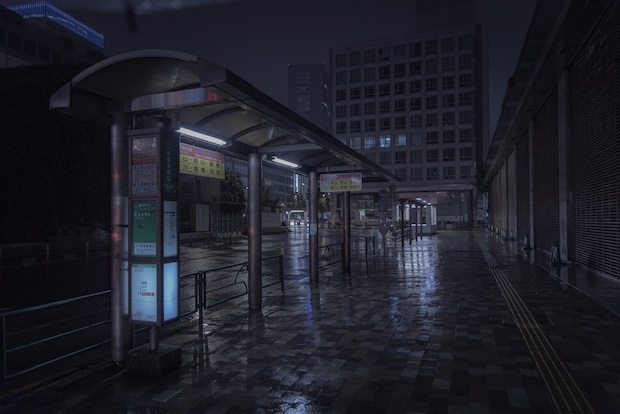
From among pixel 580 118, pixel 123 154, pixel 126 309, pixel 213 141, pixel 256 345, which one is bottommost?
pixel 256 345

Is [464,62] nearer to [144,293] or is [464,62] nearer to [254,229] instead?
[254,229]

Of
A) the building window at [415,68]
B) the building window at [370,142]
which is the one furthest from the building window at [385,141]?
the building window at [415,68]

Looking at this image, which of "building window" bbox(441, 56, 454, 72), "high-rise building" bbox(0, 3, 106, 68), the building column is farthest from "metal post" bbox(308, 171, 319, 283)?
"building window" bbox(441, 56, 454, 72)

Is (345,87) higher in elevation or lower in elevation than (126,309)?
higher

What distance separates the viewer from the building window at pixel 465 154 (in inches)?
2781

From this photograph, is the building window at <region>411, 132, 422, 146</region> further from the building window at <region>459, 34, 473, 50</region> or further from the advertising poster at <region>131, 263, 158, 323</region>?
the advertising poster at <region>131, 263, 158, 323</region>

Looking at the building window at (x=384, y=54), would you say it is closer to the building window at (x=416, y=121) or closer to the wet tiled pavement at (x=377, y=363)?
the building window at (x=416, y=121)

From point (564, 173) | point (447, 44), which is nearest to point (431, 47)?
point (447, 44)

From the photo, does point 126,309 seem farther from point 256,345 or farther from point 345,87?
point 345,87

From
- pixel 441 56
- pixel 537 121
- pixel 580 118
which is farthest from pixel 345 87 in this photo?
pixel 580 118

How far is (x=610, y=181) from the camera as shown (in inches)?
453

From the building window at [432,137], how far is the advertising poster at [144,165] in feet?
236

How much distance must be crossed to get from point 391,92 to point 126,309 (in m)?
75.4

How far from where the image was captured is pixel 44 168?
27328mm
